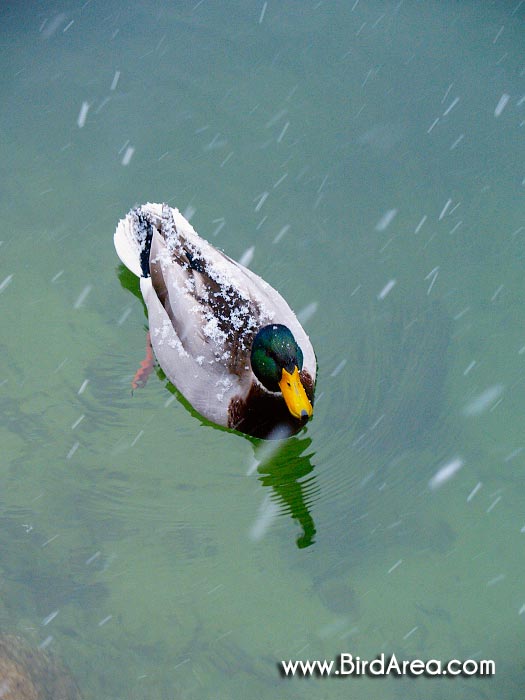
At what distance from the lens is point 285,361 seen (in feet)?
12.7

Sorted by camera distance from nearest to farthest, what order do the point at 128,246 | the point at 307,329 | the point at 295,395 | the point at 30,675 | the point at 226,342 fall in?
1. the point at 30,675
2. the point at 295,395
3. the point at 226,342
4. the point at 307,329
5. the point at 128,246

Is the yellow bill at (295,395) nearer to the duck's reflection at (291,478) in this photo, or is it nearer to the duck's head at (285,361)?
the duck's head at (285,361)

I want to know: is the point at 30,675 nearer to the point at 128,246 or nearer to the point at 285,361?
the point at 285,361

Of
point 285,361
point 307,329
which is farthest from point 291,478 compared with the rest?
point 307,329

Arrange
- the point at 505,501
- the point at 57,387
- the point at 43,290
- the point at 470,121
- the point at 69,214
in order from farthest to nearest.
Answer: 1. the point at 470,121
2. the point at 69,214
3. the point at 43,290
4. the point at 57,387
5. the point at 505,501

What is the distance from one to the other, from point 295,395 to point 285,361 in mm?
150

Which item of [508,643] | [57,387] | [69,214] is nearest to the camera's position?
[508,643]

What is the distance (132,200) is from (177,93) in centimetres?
106

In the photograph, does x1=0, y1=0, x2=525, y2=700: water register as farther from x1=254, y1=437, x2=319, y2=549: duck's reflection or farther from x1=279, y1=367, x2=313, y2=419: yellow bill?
A: x1=279, y1=367, x2=313, y2=419: yellow bill

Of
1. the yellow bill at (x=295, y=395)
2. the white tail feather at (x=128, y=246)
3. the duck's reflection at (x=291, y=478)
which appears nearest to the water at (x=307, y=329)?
the duck's reflection at (x=291, y=478)

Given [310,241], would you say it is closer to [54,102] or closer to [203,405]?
[203,405]

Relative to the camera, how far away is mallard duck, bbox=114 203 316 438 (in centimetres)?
392

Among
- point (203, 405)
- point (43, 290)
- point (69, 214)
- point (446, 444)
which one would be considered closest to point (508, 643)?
point (446, 444)

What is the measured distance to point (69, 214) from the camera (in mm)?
5281
